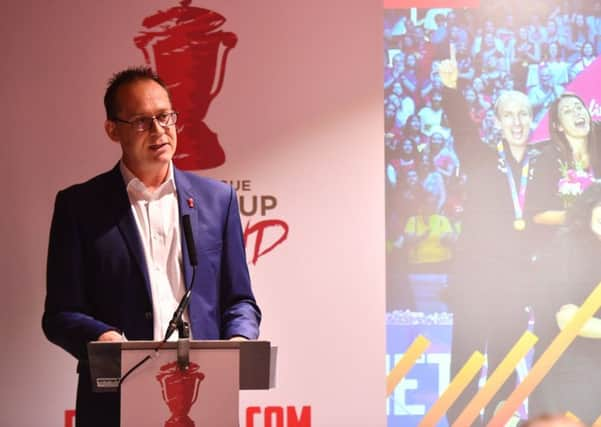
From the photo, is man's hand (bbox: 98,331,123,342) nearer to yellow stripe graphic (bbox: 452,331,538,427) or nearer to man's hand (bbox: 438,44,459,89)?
yellow stripe graphic (bbox: 452,331,538,427)

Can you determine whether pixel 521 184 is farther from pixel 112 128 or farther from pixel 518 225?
pixel 112 128

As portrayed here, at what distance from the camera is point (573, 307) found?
4488mm

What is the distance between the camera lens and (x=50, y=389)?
433 centimetres

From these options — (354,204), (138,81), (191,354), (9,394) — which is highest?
(138,81)

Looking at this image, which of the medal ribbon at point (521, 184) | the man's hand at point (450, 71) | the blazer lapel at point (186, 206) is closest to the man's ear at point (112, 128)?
the blazer lapel at point (186, 206)

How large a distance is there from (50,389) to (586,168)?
2.72 meters

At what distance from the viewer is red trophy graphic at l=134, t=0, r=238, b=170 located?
4414 millimetres

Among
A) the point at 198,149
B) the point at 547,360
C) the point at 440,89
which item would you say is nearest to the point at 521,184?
the point at 440,89

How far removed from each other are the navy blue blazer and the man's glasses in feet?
0.63

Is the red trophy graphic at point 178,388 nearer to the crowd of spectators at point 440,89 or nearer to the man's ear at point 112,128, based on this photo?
the man's ear at point 112,128

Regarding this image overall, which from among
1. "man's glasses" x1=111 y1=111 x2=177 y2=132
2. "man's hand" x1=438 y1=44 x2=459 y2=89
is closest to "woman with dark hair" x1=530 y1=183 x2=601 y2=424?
"man's hand" x1=438 y1=44 x2=459 y2=89

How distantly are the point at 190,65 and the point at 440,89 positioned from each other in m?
1.18

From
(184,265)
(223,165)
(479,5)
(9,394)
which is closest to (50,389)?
(9,394)

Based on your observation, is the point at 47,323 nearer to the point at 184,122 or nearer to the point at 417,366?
the point at 184,122
